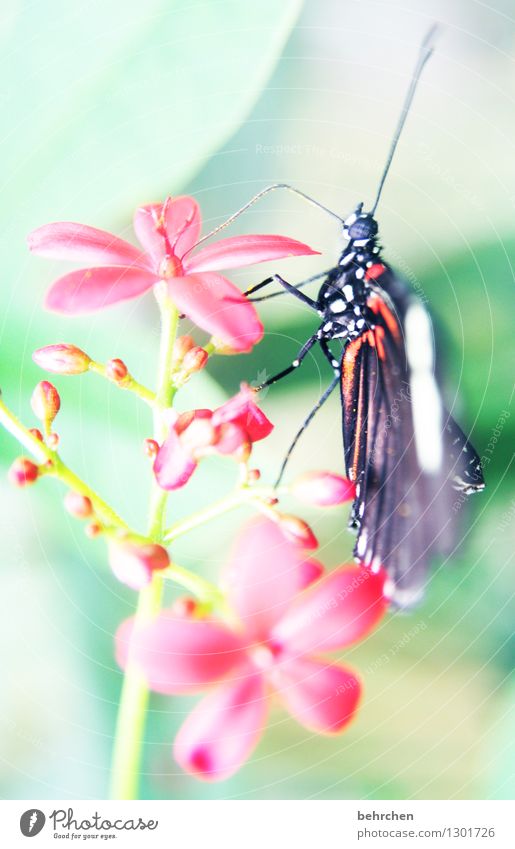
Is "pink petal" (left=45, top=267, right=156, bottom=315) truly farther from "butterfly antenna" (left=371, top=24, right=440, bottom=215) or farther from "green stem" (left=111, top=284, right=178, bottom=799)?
"butterfly antenna" (left=371, top=24, right=440, bottom=215)

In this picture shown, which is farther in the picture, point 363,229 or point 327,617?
point 363,229

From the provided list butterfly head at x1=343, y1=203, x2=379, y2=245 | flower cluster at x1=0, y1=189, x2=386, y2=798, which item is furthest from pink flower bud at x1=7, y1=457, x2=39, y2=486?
butterfly head at x1=343, y1=203, x2=379, y2=245

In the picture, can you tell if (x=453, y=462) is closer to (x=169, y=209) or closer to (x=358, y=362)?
(x=358, y=362)

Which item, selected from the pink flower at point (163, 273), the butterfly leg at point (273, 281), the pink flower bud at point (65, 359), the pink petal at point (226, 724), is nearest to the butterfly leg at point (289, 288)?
the butterfly leg at point (273, 281)

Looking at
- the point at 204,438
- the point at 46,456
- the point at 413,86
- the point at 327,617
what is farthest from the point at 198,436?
the point at 413,86

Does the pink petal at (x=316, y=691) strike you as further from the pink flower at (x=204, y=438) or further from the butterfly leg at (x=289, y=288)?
the butterfly leg at (x=289, y=288)

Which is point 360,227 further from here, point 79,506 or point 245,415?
point 79,506
